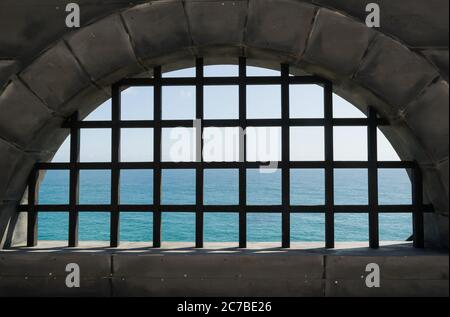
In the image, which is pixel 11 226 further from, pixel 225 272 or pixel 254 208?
pixel 254 208

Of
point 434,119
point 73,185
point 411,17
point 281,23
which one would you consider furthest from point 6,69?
point 434,119

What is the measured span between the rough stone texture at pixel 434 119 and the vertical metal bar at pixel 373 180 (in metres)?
0.36

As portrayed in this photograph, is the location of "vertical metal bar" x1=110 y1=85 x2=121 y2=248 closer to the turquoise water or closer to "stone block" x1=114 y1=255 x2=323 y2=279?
"stone block" x1=114 y1=255 x2=323 y2=279

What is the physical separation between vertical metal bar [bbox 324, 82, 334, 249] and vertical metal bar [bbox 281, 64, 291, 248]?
318mm

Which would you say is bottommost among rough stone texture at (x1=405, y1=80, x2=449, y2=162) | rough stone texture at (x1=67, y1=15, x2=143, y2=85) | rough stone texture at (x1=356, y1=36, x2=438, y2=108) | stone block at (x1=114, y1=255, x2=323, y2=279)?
stone block at (x1=114, y1=255, x2=323, y2=279)

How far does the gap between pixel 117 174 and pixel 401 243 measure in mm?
2568

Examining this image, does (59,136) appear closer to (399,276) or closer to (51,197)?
(399,276)

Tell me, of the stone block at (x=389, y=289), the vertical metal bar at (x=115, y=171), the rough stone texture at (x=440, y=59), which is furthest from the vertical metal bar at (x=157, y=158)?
the rough stone texture at (x=440, y=59)

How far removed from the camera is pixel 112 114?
10.9 ft

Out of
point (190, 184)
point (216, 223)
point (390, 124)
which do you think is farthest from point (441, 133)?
point (190, 184)

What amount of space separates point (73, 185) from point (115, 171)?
0.39m

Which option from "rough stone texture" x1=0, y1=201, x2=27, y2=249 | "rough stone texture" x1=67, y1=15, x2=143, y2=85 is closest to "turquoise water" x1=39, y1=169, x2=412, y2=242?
"rough stone texture" x1=0, y1=201, x2=27, y2=249

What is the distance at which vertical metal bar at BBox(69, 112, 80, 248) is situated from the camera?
3.25 metres
